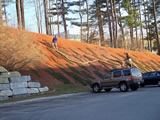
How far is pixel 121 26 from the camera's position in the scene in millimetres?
59625

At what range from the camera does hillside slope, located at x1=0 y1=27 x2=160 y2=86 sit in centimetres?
2070

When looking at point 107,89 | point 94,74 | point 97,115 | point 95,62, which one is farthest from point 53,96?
point 95,62

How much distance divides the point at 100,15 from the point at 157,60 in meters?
16.7

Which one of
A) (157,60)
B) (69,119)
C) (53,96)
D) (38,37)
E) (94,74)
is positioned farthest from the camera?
(157,60)

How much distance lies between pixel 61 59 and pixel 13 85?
11.6 metres

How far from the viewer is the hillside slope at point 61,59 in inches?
815

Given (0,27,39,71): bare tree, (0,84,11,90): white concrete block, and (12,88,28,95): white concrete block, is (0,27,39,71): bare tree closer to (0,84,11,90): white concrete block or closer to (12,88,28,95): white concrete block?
(12,88,28,95): white concrete block

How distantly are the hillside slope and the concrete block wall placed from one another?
108 inches

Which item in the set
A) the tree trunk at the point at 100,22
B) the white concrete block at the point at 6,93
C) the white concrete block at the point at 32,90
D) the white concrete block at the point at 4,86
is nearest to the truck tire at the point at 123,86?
the white concrete block at the point at 32,90

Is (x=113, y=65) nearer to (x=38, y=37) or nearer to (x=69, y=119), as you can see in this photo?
(x=38, y=37)

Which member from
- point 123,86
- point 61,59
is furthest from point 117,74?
point 61,59

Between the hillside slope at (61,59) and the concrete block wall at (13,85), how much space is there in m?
2.74

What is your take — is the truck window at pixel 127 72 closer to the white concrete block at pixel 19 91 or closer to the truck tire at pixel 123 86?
the truck tire at pixel 123 86

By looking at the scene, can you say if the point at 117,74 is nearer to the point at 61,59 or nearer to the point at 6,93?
the point at 6,93
